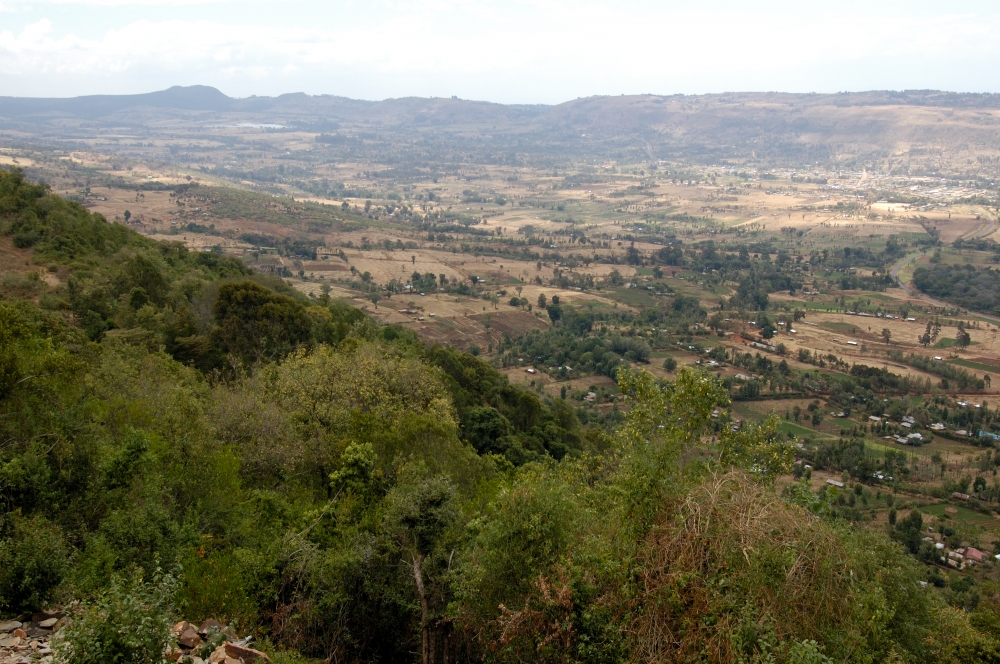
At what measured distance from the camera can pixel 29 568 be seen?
8.89 meters

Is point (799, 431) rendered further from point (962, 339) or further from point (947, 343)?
point (962, 339)

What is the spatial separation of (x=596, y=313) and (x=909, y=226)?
4161 inches

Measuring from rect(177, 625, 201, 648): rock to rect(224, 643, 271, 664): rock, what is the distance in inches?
15.9

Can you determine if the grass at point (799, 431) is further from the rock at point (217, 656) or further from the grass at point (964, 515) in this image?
the rock at point (217, 656)

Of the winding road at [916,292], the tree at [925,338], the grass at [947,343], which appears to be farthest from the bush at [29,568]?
the winding road at [916,292]

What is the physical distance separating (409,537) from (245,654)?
4325 mm

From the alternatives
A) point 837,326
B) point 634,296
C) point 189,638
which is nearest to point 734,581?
point 189,638

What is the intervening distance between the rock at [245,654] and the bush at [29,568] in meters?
2.56

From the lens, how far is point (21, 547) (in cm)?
901

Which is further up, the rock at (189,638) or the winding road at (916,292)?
the rock at (189,638)

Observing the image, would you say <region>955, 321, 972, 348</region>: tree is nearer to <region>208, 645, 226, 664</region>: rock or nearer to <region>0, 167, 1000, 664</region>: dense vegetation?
<region>0, 167, 1000, 664</region>: dense vegetation

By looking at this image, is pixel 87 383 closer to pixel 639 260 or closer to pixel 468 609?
pixel 468 609

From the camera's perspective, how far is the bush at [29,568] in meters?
8.83

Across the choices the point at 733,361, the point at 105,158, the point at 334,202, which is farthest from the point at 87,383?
the point at 105,158
